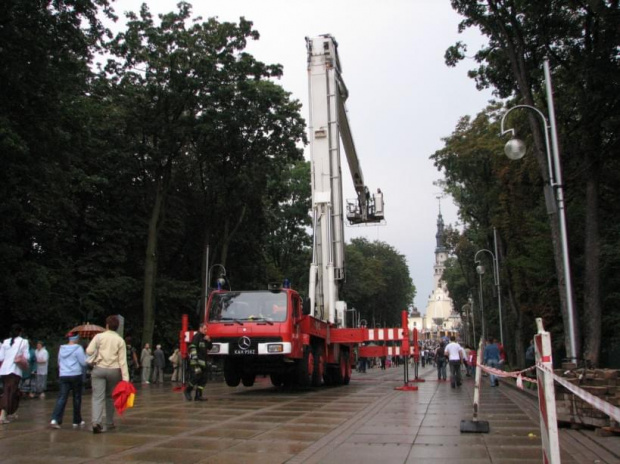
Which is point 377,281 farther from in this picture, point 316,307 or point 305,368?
point 305,368

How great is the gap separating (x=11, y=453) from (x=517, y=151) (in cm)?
1065

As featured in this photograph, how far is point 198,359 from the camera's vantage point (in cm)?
1384

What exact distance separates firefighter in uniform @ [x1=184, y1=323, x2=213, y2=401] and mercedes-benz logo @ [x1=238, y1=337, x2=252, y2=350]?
0.84 m

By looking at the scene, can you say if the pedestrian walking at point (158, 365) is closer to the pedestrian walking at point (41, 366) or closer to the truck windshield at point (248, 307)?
the pedestrian walking at point (41, 366)

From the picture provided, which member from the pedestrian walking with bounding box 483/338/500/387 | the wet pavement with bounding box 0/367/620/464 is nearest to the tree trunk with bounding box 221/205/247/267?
the pedestrian walking with bounding box 483/338/500/387

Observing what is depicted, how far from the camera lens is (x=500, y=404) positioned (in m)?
14.4

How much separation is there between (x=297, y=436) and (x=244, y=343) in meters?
6.15

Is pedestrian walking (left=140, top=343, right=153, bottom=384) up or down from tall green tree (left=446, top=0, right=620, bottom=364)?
down

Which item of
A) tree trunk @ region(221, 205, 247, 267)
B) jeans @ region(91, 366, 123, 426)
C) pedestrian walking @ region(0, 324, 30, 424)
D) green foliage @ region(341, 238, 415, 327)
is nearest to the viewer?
jeans @ region(91, 366, 123, 426)

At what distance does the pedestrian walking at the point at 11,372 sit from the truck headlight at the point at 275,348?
18.1 feet

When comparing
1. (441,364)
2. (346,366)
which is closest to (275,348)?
(346,366)

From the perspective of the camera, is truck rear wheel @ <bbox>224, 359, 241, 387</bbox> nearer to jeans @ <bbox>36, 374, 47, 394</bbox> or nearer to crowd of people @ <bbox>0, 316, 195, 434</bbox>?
jeans @ <bbox>36, 374, 47, 394</bbox>

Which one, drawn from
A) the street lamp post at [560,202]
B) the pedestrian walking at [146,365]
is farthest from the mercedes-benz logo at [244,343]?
the pedestrian walking at [146,365]

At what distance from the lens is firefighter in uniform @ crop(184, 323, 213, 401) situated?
A: 13781 millimetres
